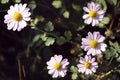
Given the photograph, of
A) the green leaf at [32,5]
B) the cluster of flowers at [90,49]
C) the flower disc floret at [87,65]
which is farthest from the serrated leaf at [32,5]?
the flower disc floret at [87,65]

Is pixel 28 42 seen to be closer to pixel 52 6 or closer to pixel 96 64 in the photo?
pixel 52 6

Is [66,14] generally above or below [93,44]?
above

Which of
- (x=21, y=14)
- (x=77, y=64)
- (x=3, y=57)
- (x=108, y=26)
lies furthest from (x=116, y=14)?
(x=3, y=57)

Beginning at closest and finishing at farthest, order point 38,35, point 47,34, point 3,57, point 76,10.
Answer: point 47,34
point 76,10
point 38,35
point 3,57

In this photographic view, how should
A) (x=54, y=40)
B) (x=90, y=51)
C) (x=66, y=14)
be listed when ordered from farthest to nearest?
(x=66, y=14) < (x=54, y=40) < (x=90, y=51)

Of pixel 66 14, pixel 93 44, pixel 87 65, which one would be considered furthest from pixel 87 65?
pixel 66 14

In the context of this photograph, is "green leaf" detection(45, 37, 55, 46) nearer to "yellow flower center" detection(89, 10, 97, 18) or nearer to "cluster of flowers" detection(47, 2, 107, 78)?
"cluster of flowers" detection(47, 2, 107, 78)

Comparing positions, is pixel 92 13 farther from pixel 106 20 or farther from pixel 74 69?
pixel 74 69
